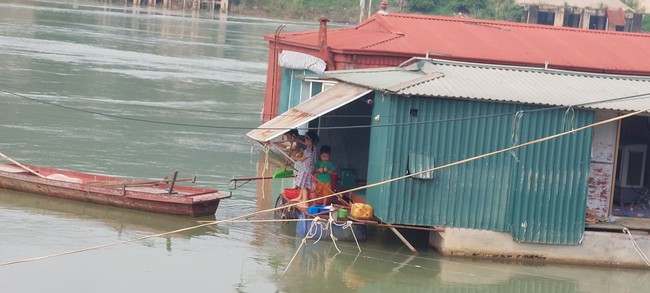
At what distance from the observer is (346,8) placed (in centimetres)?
7575

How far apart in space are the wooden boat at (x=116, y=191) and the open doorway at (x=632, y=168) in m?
5.64

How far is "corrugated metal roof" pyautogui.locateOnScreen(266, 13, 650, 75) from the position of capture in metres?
20.6

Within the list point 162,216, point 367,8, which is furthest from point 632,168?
point 367,8

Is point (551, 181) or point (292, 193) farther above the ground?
point (551, 181)

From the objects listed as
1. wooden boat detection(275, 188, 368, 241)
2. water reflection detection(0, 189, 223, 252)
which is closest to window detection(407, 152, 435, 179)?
wooden boat detection(275, 188, 368, 241)

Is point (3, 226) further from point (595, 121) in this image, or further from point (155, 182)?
point (595, 121)

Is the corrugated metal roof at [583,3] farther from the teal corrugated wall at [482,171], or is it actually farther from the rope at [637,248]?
the teal corrugated wall at [482,171]

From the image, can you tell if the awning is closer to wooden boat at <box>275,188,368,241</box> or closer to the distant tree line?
wooden boat at <box>275,188,368,241</box>

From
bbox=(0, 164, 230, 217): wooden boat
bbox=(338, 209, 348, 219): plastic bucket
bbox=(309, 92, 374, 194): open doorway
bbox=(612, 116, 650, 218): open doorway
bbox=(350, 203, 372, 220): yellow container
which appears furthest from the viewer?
bbox=(309, 92, 374, 194): open doorway

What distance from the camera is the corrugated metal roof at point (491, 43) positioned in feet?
67.6

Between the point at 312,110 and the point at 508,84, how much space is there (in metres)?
2.61

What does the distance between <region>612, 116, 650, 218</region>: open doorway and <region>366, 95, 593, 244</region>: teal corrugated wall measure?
192 cm

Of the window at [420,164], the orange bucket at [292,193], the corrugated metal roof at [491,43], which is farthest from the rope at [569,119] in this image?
the corrugated metal roof at [491,43]

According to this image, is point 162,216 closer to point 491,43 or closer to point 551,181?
point 551,181
